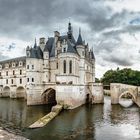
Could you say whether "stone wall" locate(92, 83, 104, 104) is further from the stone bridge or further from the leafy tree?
the leafy tree

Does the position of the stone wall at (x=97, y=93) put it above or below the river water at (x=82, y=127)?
above

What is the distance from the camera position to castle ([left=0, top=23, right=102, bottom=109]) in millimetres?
52312

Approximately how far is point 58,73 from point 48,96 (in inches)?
320

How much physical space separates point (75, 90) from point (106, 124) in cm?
1824

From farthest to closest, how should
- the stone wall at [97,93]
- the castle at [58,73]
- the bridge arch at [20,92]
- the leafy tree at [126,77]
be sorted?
the leafy tree at [126,77] → the bridge arch at [20,92] → the stone wall at [97,93] → the castle at [58,73]

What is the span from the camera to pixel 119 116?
140 feet

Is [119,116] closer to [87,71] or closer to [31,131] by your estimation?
[31,131]

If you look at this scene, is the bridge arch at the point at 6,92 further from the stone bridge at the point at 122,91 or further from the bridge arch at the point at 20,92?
the stone bridge at the point at 122,91

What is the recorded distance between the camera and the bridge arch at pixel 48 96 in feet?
193

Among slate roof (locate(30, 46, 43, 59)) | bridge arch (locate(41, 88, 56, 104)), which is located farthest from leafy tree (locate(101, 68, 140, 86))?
slate roof (locate(30, 46, 43, 59))

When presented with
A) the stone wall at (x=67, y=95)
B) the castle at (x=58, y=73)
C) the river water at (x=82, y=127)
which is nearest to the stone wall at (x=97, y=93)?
the castle at (x=58, y=73)

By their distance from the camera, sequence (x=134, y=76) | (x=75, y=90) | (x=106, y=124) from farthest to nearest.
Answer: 1. (x=134, y=76)
2. (x=75, y=90)
3. (x=106, y=124)

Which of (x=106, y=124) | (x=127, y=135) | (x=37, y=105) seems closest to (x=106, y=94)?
(x=37, y=105)

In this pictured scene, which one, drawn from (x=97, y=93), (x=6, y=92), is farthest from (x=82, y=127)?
Result: (x=6, y=92)
